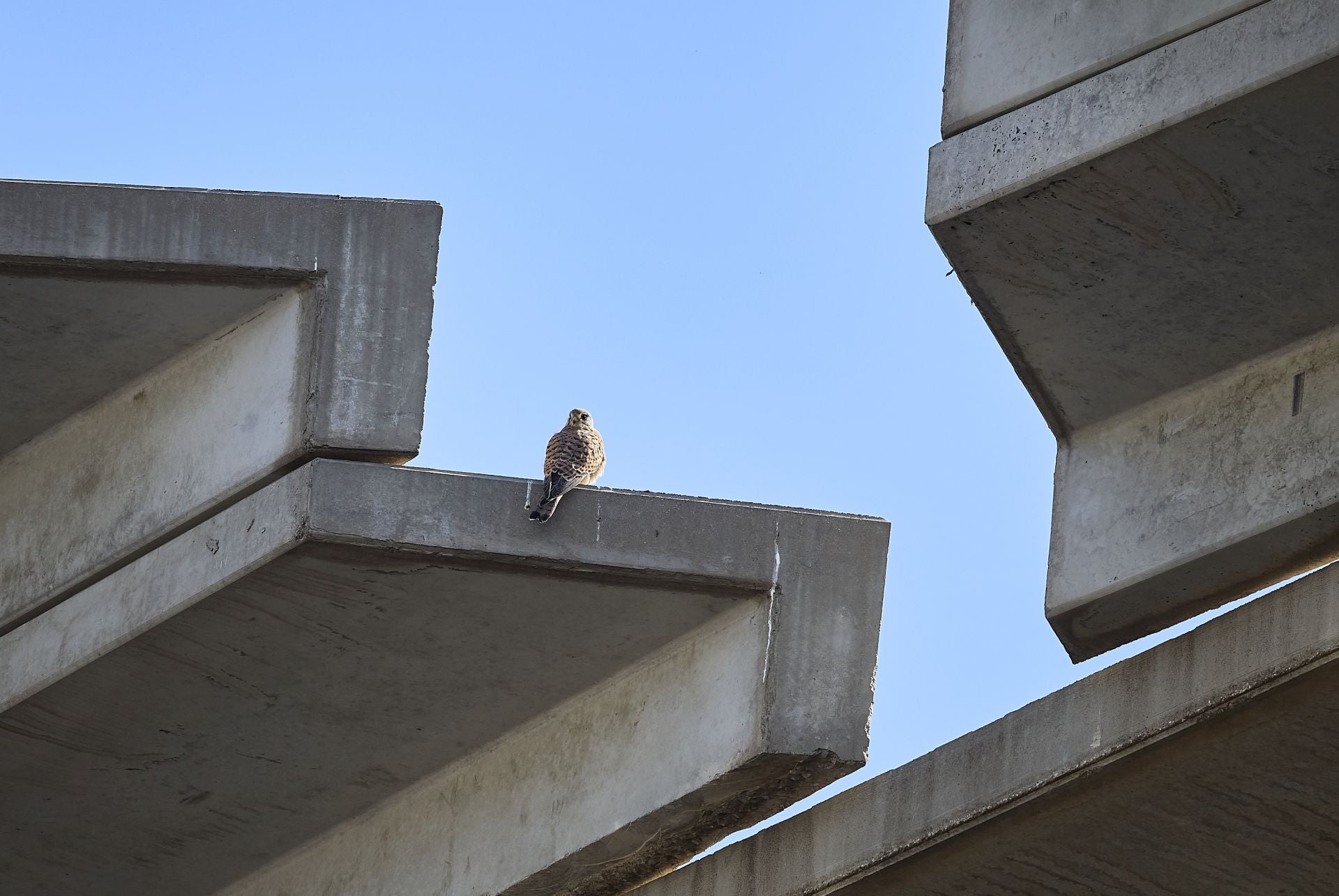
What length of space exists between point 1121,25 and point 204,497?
4.07 m

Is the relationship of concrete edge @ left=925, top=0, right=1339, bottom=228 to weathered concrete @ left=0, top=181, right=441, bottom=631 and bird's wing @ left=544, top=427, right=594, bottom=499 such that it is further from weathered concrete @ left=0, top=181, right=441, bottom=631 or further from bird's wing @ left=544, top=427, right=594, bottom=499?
weathered concrete @ left=0, top=181, right=441, bottom=631

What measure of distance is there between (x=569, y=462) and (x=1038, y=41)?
7.98 ft

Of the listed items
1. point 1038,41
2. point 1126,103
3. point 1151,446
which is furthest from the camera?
point 1151,446

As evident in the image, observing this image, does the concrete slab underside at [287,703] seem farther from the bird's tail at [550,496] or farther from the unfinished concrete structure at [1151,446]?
the unfinished concrete structure at [1151,446]

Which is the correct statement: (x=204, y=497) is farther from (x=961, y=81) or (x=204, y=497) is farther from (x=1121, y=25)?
(x=1121, y=25)

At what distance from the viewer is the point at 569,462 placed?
25.5 feet

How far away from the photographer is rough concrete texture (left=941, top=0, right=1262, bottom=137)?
6.88 metres

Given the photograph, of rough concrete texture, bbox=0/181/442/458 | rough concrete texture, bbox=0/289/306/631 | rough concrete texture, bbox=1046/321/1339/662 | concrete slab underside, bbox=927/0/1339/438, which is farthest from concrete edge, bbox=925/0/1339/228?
rough concrete texture, bbox=0/289/306/631

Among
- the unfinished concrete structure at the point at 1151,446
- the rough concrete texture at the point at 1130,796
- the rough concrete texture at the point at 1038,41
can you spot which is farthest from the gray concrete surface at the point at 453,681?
the rough concrete texture at the point at 1038,41

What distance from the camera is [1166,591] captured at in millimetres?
7633

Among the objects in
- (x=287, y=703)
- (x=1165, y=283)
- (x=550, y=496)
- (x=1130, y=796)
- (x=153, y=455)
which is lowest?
(x=1130, y=796)

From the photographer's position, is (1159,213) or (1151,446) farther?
(1151,446)

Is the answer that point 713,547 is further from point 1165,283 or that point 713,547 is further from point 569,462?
point 1165,283

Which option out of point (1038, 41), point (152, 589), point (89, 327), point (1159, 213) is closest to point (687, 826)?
point (152, 589)
